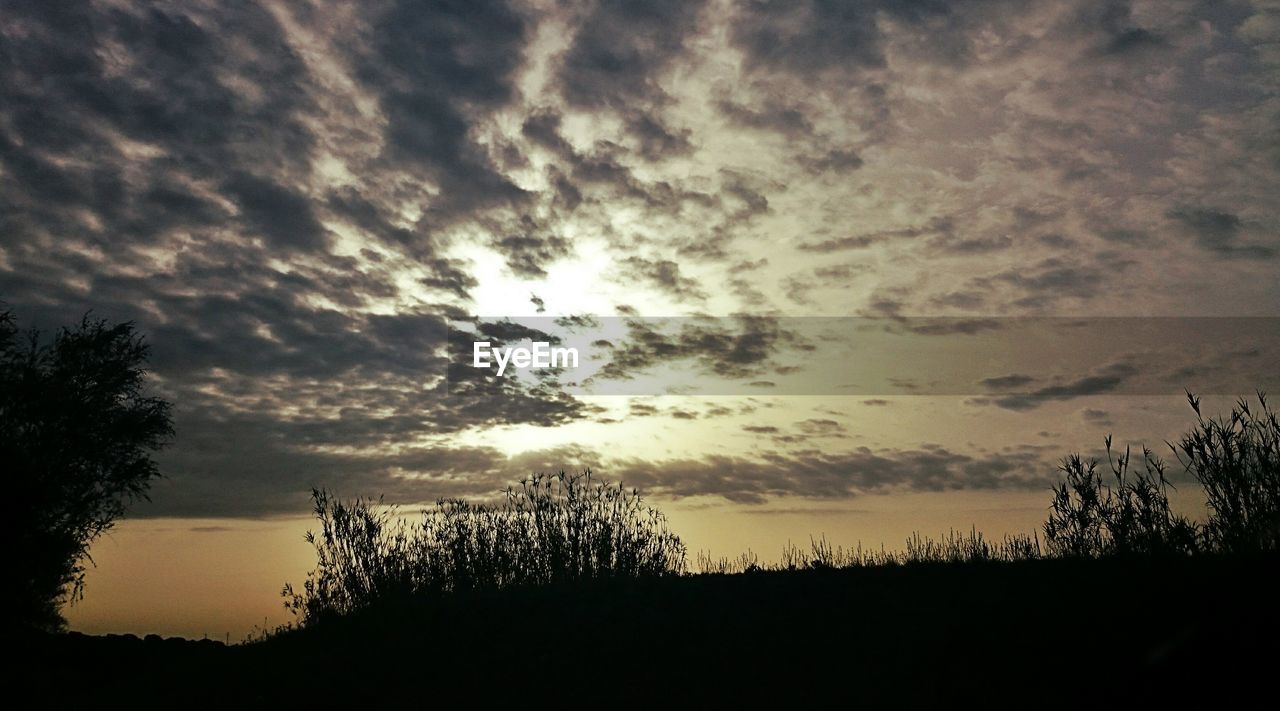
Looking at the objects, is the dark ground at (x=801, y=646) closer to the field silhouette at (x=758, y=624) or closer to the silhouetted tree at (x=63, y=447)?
the field silhouette at (x=758, y=624)

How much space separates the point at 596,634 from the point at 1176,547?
7.25m

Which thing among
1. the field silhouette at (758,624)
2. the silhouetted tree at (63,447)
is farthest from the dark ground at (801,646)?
the silhouetted tree at (63,447)

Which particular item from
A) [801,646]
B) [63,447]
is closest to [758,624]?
[801,646]

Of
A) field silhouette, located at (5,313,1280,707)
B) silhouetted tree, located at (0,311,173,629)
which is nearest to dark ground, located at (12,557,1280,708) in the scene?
field silhouette, located at (5,313,1280,707)

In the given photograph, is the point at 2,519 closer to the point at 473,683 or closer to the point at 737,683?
the point at 473,683

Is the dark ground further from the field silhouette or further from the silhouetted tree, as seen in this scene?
the silhouetted tree

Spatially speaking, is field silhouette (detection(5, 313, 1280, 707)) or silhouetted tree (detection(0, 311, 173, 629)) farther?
silhouetted tree (detection(0, 311, 173, 629))

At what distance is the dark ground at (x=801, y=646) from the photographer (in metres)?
6.15

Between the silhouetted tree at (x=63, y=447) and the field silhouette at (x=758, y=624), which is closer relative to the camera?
the field silhouette at (x=758, y=624)

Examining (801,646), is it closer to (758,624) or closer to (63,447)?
(758,624)

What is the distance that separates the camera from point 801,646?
8.59 meters

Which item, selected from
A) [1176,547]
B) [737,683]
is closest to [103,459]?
[737,683]

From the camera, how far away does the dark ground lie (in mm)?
6148

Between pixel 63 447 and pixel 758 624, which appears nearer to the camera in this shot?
pixel 758 624
